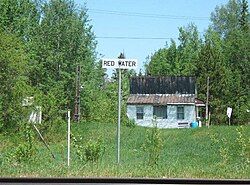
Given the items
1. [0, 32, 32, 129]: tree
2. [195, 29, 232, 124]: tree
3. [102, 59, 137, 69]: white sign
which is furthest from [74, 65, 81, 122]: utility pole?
[102, 59, 137, 69]: white sign

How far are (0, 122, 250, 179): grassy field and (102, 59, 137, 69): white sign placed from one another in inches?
39.6

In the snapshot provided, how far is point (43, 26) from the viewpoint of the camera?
11.9 metres

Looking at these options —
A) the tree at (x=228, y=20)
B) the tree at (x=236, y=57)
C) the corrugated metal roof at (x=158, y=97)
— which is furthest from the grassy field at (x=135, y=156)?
the tree at (x=228, y=20)

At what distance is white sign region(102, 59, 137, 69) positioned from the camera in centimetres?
556

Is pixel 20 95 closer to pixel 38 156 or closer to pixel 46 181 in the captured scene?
pixel 38 156

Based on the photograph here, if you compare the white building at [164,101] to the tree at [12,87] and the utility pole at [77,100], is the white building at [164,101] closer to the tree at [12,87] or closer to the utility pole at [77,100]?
the utility pole at [77,100]

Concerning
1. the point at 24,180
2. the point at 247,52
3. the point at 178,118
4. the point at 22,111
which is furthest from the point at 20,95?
the point at 178,118

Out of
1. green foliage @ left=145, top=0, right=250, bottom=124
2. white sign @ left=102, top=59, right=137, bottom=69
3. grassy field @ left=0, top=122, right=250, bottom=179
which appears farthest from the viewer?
green foliage @ left=145, top=0, right=250, bottom=124

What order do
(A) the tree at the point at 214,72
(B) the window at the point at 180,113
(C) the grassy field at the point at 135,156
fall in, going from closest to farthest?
(C) the grassy field at the point at 135,156
(A) the tree at the point at 214,72
(B) the window at the point at 180,113

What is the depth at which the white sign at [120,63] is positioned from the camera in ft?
18.2

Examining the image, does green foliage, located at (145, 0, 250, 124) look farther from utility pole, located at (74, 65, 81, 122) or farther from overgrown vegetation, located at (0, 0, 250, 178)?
utility pole, located at (74, 65, 81, 122)

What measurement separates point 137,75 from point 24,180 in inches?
283

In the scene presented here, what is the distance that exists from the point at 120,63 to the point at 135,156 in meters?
3.18

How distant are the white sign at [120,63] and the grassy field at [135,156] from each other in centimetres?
101
